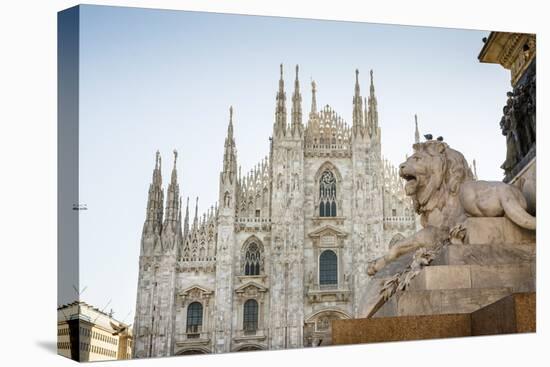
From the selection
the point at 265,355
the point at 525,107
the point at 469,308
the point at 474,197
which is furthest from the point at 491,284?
the point at 525,107

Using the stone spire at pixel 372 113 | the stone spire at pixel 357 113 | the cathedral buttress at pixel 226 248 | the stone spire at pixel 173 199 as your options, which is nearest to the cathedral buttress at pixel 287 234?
the cathedral buttress at pixel 226 248

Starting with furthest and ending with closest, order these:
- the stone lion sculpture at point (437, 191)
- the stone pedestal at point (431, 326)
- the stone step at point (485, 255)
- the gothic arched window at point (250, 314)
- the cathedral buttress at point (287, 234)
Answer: the gothic arched window at point (250, 314) → the cathedral buttress at point (287, 234) → the stone lion sculpture at point (437, 191) → the stone step at point (485, 255) → the stone pedestal at point (431, 326)

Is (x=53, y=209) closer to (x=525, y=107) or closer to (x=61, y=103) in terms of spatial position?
(x=61, y=103)

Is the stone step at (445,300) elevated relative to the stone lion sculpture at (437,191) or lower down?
lower down

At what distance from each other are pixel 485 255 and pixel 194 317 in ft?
63.8

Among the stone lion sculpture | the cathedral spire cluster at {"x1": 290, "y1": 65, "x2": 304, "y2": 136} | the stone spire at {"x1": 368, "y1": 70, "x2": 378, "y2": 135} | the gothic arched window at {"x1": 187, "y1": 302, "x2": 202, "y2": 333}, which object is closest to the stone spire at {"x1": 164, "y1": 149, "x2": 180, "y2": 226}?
the gothic arched window at {"x1": 187, "y1": 302, "x2": 202, "y2": 333}

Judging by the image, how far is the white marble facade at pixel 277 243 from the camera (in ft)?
73.1

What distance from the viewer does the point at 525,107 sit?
582 centimetres

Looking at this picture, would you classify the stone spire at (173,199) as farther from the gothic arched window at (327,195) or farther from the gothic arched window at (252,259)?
the gothic arched window at (327,195)

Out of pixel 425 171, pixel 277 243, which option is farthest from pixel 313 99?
pixel 425 171

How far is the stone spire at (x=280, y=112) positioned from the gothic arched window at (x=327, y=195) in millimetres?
2374

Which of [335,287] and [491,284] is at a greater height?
[335,287]

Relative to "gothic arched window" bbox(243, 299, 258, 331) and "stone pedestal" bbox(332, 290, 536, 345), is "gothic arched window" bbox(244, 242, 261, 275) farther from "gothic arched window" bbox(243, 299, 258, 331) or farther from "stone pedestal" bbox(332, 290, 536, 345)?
"stone pedestal" bbox(332, 290, 536, 345)

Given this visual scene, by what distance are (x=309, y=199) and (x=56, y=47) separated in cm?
1981
